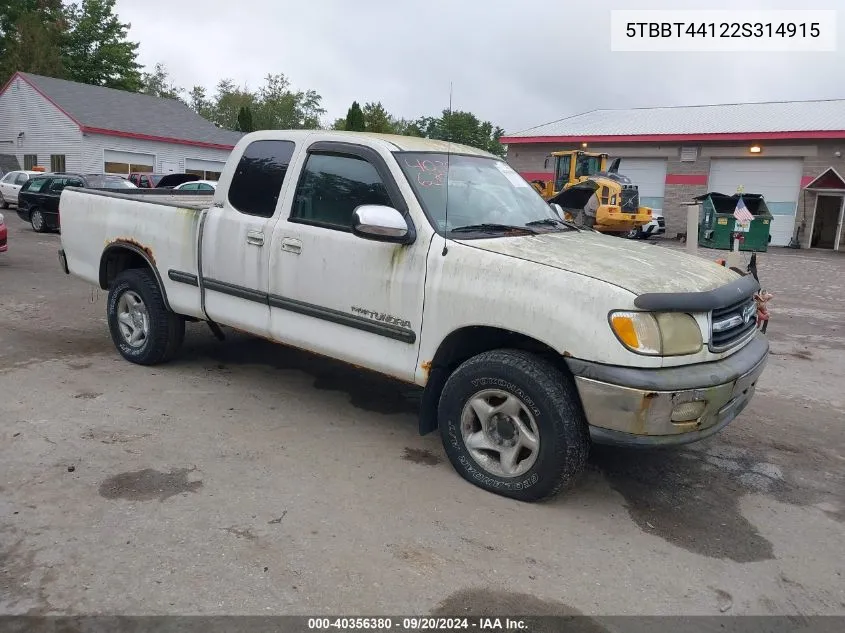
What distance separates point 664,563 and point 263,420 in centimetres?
275

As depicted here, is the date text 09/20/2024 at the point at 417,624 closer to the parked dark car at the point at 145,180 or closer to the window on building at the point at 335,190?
the window on building at the point at 335,190

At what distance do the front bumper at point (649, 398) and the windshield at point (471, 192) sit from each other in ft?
4.10

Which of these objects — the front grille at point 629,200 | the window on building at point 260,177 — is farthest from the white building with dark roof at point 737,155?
the window on building at point 260,177

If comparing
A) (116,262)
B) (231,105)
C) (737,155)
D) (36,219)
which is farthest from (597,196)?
(231,105)

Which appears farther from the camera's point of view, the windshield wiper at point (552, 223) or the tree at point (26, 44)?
the tree at point (26, 44)

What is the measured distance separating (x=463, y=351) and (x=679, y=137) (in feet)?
91.3

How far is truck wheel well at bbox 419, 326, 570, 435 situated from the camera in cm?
378

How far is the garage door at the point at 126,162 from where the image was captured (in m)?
31.5

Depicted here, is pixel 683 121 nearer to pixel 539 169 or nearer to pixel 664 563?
pixel 539 169

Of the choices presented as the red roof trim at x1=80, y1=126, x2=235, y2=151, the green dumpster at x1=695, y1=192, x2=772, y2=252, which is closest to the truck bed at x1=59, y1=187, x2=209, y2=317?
the green dumpster at x1=695, y1=192, x2=772, y2=252

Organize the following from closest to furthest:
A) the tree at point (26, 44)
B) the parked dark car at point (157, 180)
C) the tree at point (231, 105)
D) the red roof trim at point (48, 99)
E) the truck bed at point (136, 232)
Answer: the truck bed at point (136, 232) → the parked dark car at point (157, 180) → the red roof trim at point (48, 99) → the tree at point (26, 44) → the tree at point (231, 105)

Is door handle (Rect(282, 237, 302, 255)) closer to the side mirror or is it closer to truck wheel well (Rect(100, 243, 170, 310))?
the side mirror

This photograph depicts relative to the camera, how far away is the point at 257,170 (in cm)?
495

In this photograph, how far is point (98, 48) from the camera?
153 feet
